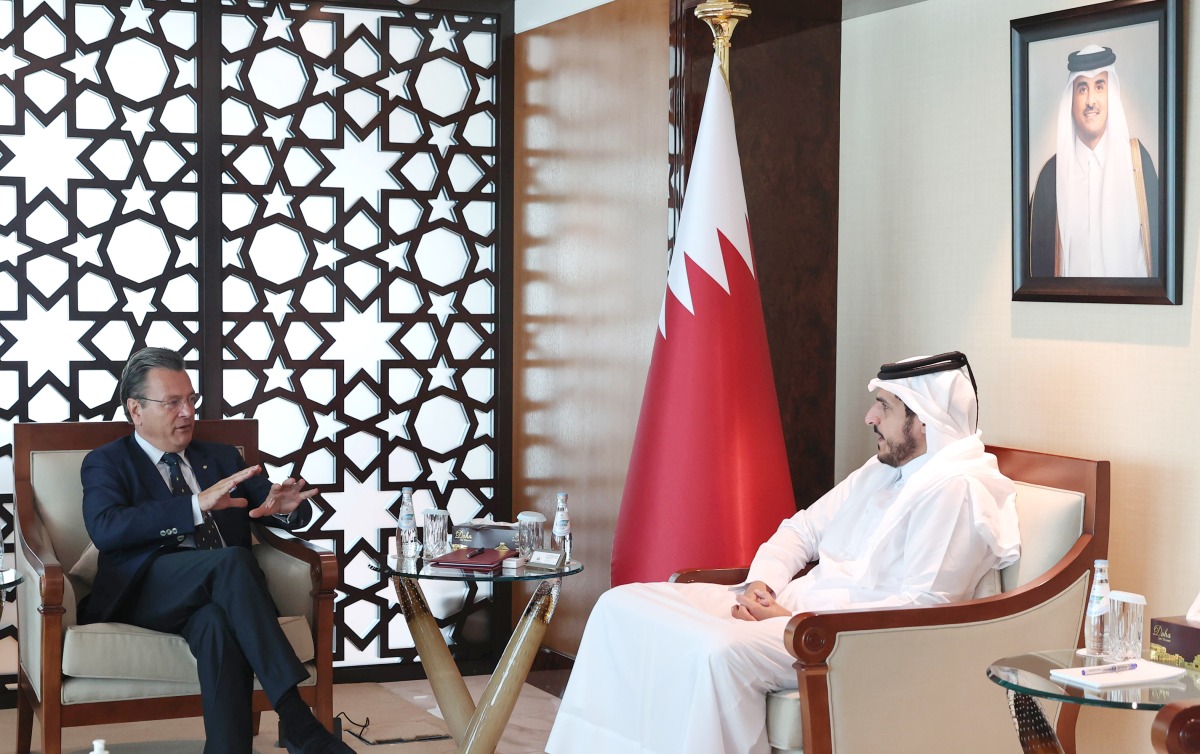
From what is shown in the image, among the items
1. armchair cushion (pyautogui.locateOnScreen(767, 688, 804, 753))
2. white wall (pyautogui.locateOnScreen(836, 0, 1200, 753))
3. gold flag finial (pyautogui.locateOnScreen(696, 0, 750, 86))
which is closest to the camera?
armchair cushion (pyautogui.locateOnScreen(767, 688, 804, 753))

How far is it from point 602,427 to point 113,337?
69.9 inches

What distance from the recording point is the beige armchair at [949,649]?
2.82 metres

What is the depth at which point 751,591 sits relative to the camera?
3398mm

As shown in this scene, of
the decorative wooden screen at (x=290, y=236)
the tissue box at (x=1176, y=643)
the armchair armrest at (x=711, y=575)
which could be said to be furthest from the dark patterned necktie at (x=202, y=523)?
the tissue box at (x=1176, y=643)

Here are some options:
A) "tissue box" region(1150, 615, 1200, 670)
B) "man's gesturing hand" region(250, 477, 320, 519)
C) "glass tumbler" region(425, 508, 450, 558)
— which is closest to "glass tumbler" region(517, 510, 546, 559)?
"glass tumbler" region(425, 508, 450, 558)

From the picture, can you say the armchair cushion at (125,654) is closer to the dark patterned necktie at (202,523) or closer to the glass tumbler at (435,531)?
the dark patterned necktie at (202,523)

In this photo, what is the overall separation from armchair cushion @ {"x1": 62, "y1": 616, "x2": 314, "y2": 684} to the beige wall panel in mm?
1602

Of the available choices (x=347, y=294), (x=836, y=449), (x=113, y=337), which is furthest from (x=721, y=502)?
(x=113, y=337)

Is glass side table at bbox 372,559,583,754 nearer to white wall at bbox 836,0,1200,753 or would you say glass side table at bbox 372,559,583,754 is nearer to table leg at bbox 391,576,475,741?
table leg at bbox 391,576,475,741

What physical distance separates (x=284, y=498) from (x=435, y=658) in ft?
2.20

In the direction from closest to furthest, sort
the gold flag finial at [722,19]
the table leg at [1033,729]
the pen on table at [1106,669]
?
the pen on table at [1106,669] < the table leg at [1033,729] < the gold flag finial at [722,19]

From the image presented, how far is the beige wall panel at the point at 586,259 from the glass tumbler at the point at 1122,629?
80.6 inches

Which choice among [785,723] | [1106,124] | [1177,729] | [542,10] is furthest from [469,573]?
[542,10]

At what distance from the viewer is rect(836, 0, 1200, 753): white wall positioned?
3244 mm
